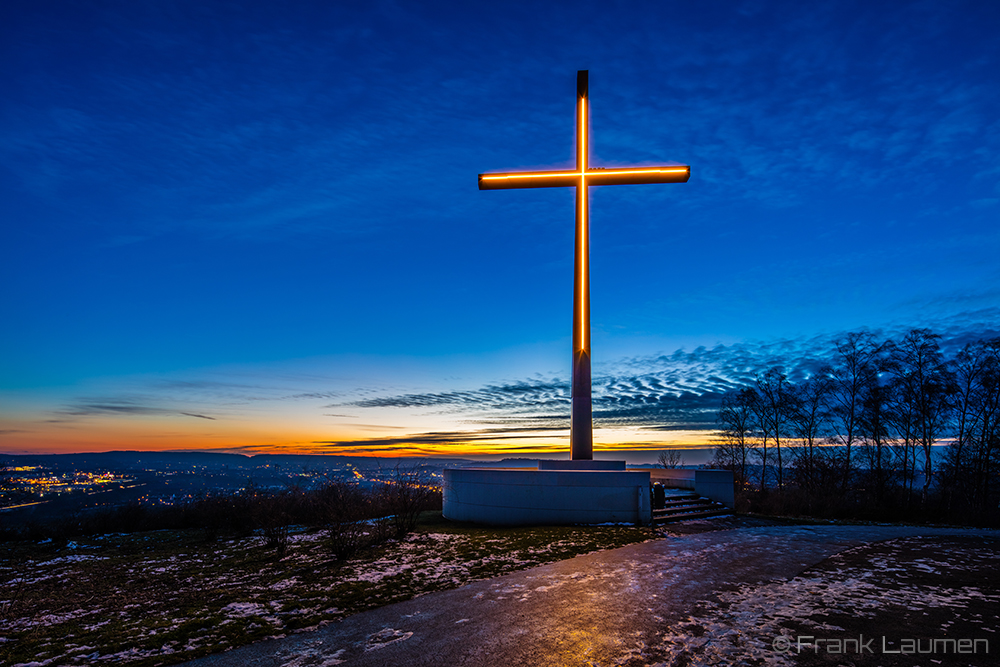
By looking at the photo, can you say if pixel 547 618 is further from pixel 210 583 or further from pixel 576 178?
pixel 576 178

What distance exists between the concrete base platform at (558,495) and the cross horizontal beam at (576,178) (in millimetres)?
8930

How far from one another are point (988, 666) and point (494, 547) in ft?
24.7

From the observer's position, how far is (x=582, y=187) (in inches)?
666

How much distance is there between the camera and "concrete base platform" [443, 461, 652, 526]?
13484 mm

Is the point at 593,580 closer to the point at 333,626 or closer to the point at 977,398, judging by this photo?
the point at 333,626

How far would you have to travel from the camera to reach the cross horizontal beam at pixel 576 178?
16.0 m

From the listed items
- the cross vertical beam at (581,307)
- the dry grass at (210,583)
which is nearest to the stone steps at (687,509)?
the dry grass at (210,583)

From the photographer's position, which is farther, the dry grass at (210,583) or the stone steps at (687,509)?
the stone steps at (687,509)

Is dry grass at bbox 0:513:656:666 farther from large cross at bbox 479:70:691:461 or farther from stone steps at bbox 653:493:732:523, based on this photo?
large cross at bbox 479:70:691:461

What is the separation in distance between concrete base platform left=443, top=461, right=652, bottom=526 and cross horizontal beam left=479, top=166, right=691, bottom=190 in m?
8.93

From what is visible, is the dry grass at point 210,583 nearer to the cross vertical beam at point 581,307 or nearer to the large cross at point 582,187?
the cross vertical beam at point 581,307

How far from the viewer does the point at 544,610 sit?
605 centimetres

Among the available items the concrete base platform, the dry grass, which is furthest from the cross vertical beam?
the dry grass

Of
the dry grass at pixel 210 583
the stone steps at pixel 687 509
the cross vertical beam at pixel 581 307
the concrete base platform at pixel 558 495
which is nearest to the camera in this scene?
the dry grass at pixel 210 583
